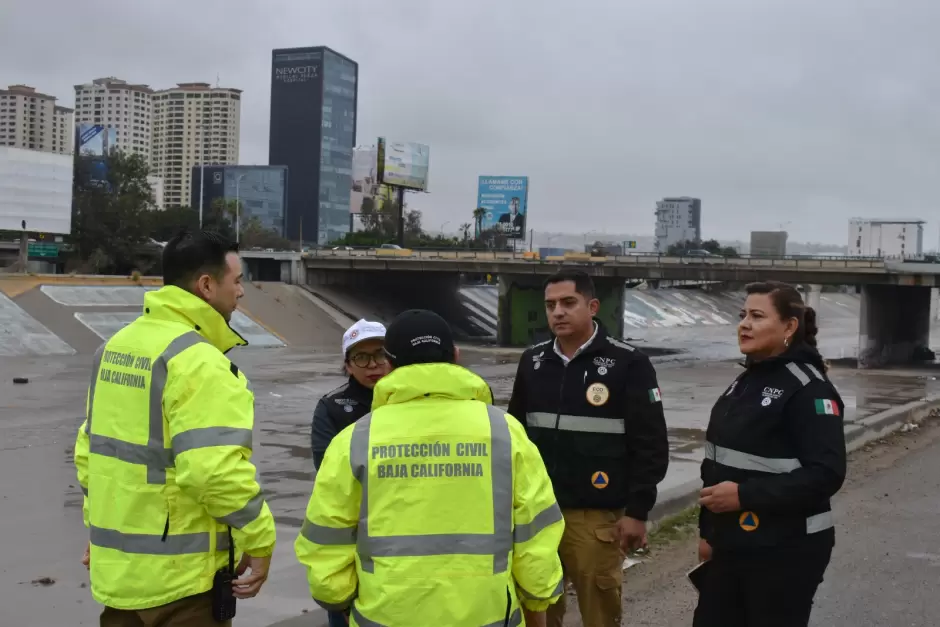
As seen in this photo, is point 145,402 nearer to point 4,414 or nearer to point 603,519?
point 603,519

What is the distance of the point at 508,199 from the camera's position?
7881 cm

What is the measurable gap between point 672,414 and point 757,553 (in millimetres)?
16113

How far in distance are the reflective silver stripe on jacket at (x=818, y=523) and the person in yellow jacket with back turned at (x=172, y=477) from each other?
2.29m

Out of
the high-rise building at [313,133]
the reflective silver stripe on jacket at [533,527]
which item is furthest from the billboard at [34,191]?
the high-rise building at [313,133]

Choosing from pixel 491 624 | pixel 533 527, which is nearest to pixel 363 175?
pixel 533 527

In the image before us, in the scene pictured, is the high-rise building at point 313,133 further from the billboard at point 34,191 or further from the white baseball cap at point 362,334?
the white baseball cap at point 362,334

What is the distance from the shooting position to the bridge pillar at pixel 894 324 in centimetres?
4325

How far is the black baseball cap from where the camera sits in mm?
3168

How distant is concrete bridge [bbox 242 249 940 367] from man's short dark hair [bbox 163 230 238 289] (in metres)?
38.3

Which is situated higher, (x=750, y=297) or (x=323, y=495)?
(x=750, y=297)

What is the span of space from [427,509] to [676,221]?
157 meters

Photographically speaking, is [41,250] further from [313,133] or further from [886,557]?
[313,133]

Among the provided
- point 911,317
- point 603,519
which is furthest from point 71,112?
point 603,519

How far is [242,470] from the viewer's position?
3361 mm
